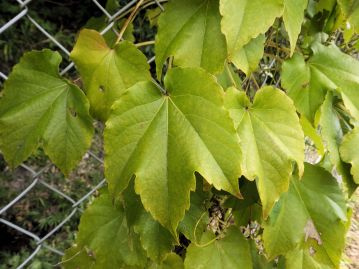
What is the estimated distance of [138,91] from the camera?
0.65 m

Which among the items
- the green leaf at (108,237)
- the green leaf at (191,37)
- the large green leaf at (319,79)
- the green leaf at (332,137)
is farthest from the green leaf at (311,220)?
the green leaf at (191,37)

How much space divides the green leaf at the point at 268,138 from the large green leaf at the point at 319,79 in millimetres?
142

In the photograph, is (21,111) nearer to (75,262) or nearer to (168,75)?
(168,75)

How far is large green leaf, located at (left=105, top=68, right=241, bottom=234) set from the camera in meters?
0.61

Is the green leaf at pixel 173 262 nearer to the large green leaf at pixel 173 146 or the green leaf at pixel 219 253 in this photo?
the green leaf at pixel 219 253

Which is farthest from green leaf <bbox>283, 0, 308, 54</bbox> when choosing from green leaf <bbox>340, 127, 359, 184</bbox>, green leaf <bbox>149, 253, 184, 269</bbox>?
green leaf <bbox>149, 253, 184, 269</bbox>

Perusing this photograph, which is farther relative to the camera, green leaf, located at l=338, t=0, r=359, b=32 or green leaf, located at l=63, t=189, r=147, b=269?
green leaf, located at l=63, t=189, r=147, b=269

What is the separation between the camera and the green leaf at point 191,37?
68cm

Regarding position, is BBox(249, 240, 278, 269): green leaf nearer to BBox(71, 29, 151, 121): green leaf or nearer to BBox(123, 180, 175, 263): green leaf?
BBox(123, 180, 175, 263): green leaf

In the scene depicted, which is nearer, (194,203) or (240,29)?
(240,29)

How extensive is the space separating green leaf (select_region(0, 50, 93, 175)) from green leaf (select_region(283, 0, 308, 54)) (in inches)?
15.0

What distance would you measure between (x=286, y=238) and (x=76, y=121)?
54 centimetres

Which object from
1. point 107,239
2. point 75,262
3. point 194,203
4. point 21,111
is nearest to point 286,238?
point 194,203

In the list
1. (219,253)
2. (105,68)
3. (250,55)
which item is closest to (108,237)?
(219,253)
